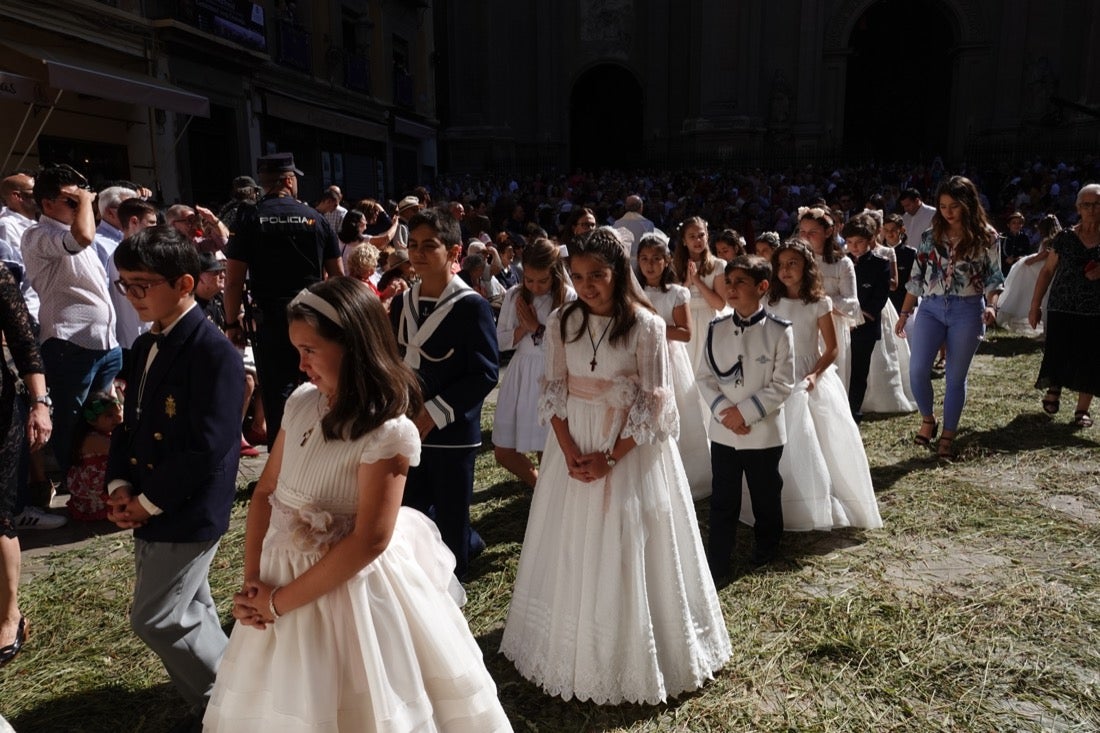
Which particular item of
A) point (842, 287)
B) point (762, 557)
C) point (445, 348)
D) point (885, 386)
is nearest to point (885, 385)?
point (885, 386)

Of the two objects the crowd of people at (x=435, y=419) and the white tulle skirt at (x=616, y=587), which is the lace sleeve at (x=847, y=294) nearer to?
the crowd of people at (x=435, y=419)

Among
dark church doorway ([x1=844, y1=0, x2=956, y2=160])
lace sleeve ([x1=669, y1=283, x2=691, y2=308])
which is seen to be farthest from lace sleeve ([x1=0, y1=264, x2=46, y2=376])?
dark church doorway ([x1=844, y1=0, x2=956, y2=160])

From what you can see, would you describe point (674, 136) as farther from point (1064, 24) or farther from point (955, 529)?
point (955, 529)

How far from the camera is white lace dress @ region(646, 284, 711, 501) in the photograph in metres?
5.35

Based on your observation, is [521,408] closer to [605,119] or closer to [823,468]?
[823,468]

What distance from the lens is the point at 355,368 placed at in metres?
2.23

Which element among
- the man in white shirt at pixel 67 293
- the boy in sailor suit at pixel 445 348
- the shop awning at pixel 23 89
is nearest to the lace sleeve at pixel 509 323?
the boy in sailor suit at pixel 445 348

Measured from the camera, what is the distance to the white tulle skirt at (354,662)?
2.11m

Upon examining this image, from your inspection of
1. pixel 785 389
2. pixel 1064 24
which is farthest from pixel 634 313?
pixel 1064 24

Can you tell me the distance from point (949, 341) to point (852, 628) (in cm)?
332

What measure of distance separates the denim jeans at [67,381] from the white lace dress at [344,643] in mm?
3697

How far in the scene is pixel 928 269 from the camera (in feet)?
20.1

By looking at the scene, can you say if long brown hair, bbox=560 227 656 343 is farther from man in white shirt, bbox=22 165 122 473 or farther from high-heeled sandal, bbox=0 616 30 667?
man in white shirt, bbox=22 165 122 473

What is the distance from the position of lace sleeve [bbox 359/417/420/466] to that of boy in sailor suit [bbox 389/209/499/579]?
4.32ft
